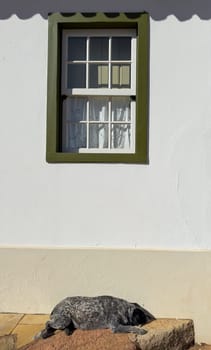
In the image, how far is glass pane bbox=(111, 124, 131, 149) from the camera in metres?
5.50

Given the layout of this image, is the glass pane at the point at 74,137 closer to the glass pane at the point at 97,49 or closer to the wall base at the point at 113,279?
the glass pane at the point at 97,49

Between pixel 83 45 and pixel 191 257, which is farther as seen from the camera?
pixel 83 45

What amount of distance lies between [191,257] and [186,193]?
0.66 metres

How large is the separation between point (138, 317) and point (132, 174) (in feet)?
4.73

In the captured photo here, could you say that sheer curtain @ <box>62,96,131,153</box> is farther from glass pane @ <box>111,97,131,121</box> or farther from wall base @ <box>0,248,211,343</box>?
wall base @ <box>0,248,211,343</box>

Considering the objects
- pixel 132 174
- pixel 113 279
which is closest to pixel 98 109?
pixel 132 174

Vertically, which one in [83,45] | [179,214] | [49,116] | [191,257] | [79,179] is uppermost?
[83,45]

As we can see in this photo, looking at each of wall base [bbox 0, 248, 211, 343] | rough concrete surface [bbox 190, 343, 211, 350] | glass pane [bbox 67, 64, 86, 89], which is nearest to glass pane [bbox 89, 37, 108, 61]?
glass pane [bbox 67, 64, 86, 89]

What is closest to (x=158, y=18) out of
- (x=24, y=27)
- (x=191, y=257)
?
(x=24, y=27)

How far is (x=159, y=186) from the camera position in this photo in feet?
17.2

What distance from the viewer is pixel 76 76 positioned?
551cm

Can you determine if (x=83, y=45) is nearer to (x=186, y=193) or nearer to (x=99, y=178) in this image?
(x=99, y=178)

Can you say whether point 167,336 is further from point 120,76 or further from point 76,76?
point 76,76

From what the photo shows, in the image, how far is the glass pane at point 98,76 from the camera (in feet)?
18.1
